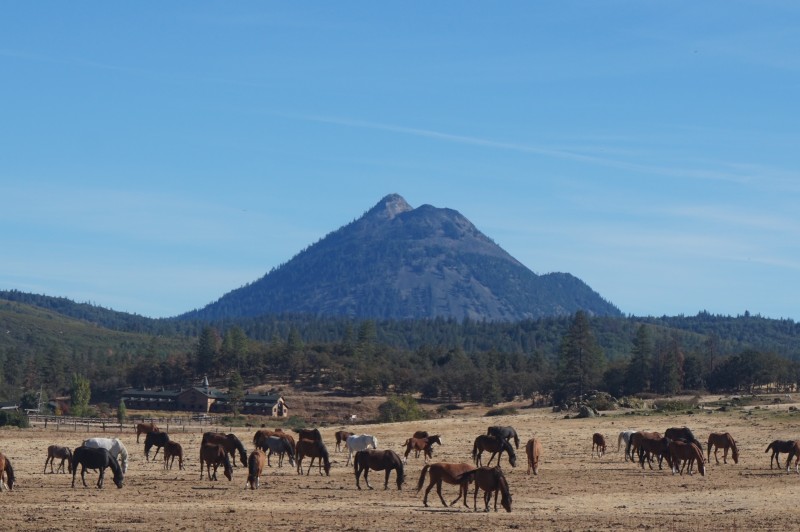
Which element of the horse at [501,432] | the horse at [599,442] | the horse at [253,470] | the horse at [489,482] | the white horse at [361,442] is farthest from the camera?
the horse at [599,442]

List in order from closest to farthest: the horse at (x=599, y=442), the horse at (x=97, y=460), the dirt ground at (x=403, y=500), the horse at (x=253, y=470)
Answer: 1. the dirt ground at (x=403, y=500)
2. the horse at (x=97, y=460)
3. the horse at (x=253, y=470)
4. the horse at (x=599, y=442)

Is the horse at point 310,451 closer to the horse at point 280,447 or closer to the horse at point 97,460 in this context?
the horse at point 280,447

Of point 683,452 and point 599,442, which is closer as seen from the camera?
point 683,452

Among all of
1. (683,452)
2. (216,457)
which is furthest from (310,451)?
(683,452)

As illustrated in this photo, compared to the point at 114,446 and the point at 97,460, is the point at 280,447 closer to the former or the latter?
the point at 114,446

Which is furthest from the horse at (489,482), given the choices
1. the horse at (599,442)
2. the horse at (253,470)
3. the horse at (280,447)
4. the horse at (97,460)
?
the horse at (599,442)

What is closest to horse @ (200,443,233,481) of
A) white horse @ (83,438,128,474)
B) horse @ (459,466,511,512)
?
white horse @ (83,438,128,474)

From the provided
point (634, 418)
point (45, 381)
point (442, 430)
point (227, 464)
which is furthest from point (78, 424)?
point (45, 381)

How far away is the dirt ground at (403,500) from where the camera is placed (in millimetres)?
27203

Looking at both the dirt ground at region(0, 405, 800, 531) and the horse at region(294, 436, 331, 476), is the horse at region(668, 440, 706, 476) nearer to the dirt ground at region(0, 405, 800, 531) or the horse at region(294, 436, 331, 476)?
the dirt ground at region(0, 405, 800, 531)

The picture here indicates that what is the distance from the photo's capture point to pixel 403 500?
32.9m

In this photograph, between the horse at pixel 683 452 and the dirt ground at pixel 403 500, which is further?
the horse at pixel 683 452

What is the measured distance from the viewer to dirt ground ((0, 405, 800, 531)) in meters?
27.2

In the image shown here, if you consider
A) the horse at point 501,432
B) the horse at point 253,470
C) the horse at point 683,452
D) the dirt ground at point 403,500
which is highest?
the horse at point 501,432
